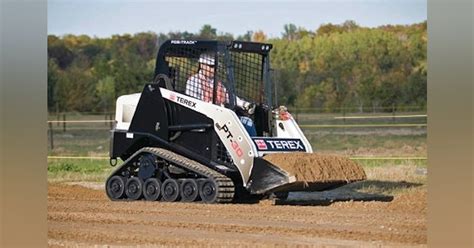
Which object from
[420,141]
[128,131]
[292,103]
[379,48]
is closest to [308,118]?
[292,103]

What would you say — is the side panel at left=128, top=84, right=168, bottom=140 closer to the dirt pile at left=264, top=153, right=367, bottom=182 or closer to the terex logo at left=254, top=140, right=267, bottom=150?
the terex logo at left=254, top=140, right=267, bottom=150

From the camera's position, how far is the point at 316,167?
451 inches

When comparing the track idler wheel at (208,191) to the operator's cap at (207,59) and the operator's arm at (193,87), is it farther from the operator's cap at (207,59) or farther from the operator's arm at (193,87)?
the operator's cap at (207,59)

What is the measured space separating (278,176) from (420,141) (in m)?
12.4

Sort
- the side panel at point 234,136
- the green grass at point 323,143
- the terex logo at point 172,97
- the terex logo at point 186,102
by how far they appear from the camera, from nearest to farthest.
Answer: the side panel at point 234,136 → the terex logo at point 186,102 → the terex logo at point 172,97 → the green grass at point 323,143

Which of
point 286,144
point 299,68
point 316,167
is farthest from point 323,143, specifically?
point 316,167

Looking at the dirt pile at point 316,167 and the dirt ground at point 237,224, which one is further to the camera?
the dirt pile at point 316,167

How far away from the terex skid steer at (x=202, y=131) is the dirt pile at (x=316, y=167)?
0.10 meters

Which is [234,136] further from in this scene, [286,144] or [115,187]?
[115,187]

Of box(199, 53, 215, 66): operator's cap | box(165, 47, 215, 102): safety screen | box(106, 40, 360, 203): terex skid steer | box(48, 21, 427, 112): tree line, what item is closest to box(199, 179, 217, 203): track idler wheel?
box(106, 40, 360, 203): terex skid steer

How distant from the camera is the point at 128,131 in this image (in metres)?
13.1

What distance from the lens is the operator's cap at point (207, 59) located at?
12422 millimetres

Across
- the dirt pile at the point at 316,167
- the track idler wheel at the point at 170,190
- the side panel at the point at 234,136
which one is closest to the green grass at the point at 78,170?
the track idler wheel at the point at 170,190

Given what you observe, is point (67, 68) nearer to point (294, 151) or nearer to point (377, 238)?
point (294, 151)
